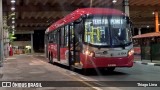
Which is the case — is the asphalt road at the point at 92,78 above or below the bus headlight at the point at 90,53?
below

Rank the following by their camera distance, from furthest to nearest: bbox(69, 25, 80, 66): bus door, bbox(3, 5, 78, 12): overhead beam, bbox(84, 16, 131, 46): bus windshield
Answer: bbox(3, 5, 78, 12): overhead beam → bbox(69, 25, 80, 66): bus door → bbox(84, 16, 131, 46): bus windshield

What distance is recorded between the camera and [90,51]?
59.1 feet

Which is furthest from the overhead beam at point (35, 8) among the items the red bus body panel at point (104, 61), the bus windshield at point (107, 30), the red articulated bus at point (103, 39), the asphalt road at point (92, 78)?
the red bus body panel at point (104, 61)

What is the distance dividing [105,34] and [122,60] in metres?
1.49

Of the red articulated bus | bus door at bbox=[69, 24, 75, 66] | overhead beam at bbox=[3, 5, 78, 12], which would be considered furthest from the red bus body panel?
overhead beam at bbox=[3, 5, 78, 12]

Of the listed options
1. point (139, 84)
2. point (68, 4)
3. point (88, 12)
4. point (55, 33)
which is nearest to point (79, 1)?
point (68, 4)

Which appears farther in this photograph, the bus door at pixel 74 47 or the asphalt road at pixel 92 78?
the bus door at pixel 74 47

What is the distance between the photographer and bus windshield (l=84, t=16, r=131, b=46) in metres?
18.1

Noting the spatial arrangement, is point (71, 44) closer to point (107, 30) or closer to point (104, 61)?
point (107, 30)

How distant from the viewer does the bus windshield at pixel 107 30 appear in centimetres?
1811

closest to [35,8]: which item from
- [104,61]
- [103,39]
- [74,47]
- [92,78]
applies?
[74,47]

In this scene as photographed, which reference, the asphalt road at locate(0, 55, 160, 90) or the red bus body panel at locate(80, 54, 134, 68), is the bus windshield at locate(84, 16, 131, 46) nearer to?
the red bus body panel at locate(80, 54, 134, 68)

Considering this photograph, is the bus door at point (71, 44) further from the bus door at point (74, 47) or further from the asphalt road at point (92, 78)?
the asphalt road at point (92, 78)

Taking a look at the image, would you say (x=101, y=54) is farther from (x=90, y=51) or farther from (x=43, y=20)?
(x=43, y=20)
